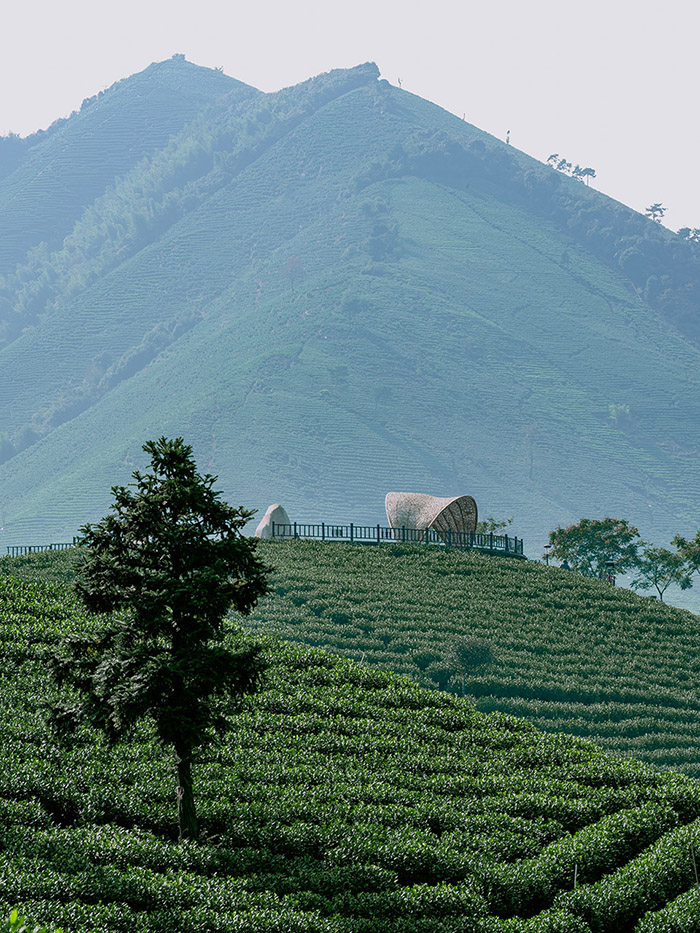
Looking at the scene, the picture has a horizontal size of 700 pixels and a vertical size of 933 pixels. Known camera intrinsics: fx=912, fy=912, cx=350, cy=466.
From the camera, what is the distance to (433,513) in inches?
2078

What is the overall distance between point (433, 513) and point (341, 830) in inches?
1478

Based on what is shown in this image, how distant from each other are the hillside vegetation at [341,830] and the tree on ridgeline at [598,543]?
175 feet

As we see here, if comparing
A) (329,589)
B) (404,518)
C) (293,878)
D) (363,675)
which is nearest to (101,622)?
(363,675)

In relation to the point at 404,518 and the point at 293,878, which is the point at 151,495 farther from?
the point at 404,518

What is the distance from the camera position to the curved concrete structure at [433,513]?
51.9 metres

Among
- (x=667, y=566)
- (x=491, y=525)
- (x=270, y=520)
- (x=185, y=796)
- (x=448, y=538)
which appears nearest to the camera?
(x=185, y=796)

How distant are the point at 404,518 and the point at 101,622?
3090 centimetres

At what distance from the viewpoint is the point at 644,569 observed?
74.5m

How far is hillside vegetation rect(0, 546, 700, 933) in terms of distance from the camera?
13.2 metres

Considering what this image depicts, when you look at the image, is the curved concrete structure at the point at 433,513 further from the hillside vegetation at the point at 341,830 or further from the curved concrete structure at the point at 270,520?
the hillside vegetation at the point at 341,830

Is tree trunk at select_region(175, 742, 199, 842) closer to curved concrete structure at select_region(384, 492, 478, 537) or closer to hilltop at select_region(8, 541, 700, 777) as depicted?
hilltop at select_region(8, 541, 700, 777)

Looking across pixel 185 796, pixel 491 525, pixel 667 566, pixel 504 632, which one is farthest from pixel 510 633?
pixel 491 525

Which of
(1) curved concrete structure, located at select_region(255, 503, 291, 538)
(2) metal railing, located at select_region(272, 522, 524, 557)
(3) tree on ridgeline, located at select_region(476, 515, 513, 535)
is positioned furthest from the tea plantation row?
(3) tree on ridgeline, located at select_region(476, 515, 513, 535)

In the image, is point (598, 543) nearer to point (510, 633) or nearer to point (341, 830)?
point (510, 633)
